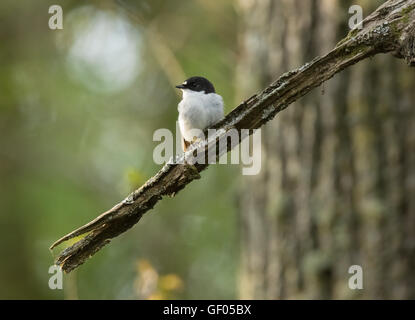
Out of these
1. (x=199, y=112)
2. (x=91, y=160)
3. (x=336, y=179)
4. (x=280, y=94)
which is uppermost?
(x=91, y=160)

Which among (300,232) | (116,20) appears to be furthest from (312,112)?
(116,20)

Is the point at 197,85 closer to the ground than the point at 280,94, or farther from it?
farther from it

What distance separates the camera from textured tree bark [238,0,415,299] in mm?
4730

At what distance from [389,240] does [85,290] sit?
6079 millimetres

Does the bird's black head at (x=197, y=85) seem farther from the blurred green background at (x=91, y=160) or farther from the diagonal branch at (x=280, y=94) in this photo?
the blurred green background at (x=91, y=160)

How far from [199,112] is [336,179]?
4.45 feet

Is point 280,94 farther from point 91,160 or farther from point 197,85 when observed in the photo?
point 91,160

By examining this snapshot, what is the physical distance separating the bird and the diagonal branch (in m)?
1.39

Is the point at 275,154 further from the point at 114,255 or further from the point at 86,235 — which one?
the point at 114,255

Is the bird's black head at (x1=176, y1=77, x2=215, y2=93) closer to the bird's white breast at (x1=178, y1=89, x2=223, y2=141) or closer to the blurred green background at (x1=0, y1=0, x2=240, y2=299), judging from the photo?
the bird's white breast at (x1=178, y1=89, x2=223, y2=141)

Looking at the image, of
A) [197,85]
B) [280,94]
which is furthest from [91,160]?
[280,94]

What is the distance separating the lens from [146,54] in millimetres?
9180

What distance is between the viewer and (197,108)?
14.5 ft

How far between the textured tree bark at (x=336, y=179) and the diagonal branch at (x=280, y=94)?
2132 millimetres
